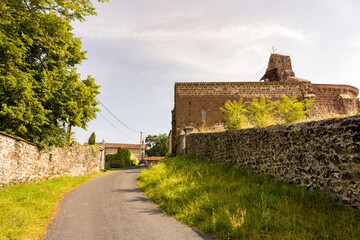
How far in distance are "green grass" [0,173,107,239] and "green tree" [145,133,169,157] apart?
163 feet

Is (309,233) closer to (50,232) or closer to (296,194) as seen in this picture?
(296,194)

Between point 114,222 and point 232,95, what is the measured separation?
18466mm

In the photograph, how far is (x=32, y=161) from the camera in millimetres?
11492

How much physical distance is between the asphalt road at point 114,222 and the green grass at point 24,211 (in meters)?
0.33

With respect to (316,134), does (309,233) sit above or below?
below

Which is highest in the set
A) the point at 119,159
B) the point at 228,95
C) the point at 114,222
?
the point at 228,95

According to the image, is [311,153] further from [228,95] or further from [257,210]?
[228,95]

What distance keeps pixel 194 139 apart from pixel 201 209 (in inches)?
370

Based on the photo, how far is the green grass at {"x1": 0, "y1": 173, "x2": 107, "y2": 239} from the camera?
496 centimetres

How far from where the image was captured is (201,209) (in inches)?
235

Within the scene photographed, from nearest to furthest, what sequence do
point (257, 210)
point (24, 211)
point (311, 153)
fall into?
1. point (257, 210)
2. point (311, 153)
3. point (24, 211)

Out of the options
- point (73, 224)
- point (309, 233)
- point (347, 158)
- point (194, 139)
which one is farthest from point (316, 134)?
point (194, 139)

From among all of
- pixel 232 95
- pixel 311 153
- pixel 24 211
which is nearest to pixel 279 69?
pixel 232 95

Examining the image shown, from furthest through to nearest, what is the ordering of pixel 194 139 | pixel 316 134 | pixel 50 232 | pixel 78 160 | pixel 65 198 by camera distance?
pixel 78 160 → pixel 194 139 → pixel 65 198 → pixel 316 134 → pixel 50 232
